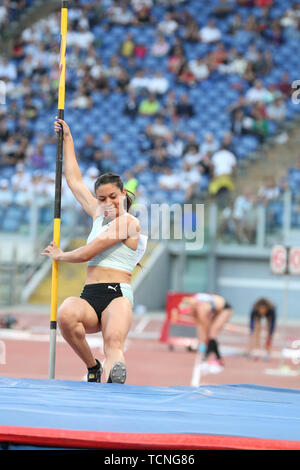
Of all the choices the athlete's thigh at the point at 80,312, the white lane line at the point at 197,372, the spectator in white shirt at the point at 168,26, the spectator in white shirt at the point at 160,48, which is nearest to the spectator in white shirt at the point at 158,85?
the spectator in white shirt at the point at 160,48

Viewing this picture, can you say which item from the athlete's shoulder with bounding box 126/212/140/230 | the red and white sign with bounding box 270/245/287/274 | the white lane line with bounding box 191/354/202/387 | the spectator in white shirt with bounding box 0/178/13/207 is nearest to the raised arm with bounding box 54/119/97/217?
the athlete's shoulder with bounding box 126/212/140/230

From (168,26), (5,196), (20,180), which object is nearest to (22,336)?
(5,196)

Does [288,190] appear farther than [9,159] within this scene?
No

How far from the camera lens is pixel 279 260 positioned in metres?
9.88

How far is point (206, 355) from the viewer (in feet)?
33.2

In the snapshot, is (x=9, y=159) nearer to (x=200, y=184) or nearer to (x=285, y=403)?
(x=200, y=184)

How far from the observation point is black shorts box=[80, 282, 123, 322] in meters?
4.99

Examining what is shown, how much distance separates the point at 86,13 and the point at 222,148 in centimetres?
613

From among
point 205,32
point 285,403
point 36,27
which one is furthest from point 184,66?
point 285,403

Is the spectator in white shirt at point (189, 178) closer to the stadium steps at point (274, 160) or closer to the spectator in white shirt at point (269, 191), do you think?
the stadium steps at point (274, 160)

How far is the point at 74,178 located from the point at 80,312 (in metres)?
1.04

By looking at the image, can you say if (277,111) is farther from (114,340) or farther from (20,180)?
(114,340)

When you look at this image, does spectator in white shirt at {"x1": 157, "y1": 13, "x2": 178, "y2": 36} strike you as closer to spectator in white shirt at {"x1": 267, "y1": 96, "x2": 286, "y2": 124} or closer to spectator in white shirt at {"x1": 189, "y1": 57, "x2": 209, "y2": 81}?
spectator in white shirt at {"x1": 189, "y1": 57, "x2": 209, "y2": 81}

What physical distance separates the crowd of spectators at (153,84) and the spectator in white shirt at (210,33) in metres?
0.02
